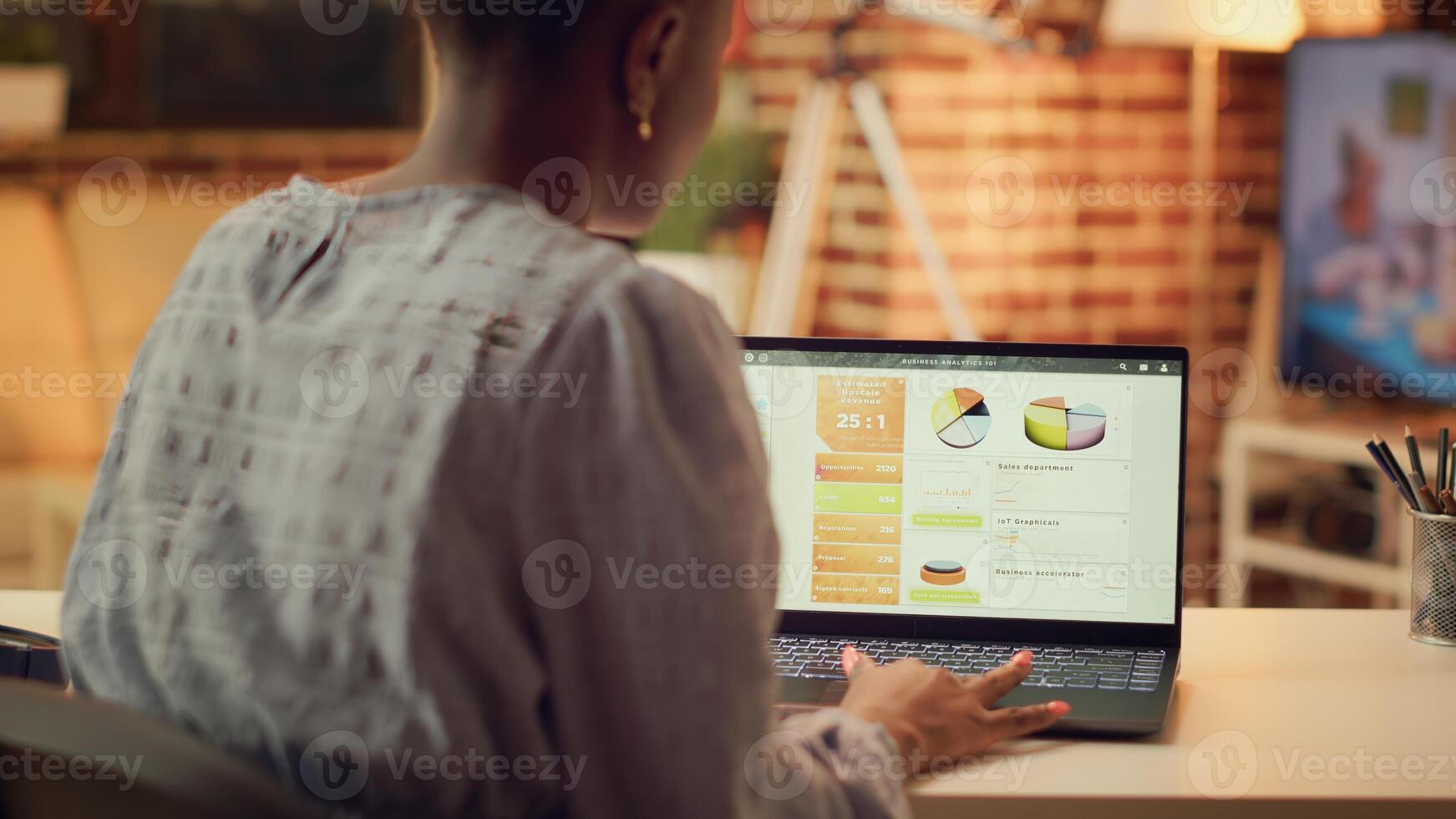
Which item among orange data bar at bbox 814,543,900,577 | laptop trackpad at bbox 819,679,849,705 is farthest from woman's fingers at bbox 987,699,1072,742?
orange data bar at bbox 814,543,900,577

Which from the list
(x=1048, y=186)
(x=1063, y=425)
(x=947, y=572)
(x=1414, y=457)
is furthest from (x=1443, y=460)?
(x=1048, y=186)

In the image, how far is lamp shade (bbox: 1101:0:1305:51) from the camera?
8.45 feet

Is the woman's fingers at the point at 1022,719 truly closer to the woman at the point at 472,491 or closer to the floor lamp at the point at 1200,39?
the woman at the point at 472,491

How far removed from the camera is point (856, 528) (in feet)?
4.02

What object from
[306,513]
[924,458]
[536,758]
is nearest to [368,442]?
[306,513]

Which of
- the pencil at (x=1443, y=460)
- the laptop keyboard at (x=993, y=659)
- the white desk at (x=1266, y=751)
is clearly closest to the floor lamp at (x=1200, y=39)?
the pencil at (x=1443, y=460)

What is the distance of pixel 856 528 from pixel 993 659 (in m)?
0.16

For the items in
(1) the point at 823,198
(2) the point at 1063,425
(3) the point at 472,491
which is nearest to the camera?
(3) the point at 472,491

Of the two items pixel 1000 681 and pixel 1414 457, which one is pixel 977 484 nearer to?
pixel 1000 681

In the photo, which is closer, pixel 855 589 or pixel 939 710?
pixel 939 710

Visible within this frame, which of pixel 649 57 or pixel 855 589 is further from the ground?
pixel 649 57

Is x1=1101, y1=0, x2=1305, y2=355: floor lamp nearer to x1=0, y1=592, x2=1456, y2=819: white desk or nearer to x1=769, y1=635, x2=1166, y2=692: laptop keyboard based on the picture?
x1=0, y1=592, x2=1456, y2=819: white desk

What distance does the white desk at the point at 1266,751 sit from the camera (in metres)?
0.92

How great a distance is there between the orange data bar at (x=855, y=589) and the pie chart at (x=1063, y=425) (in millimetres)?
174
